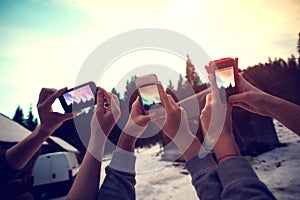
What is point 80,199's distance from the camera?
0.92 meters

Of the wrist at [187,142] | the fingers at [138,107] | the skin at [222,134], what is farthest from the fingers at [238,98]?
the fingers at [138,107]

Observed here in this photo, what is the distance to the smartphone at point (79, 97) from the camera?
6.95 ft

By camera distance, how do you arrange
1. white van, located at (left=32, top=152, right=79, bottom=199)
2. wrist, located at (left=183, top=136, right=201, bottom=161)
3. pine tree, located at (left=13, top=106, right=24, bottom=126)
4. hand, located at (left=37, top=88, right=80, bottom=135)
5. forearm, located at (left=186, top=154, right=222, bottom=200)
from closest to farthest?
forearm, located at (left=186, top=154, right=222, bottom=200), wrist, located at (left=183, top=136, right=201, bottom=161), hand, located at (left=37, top=88, right=80, bottom=135), white van, located at (left=32, top=152, right=79, bottom=199), pine tree, located at (left=13, top=106, right=24, bottom=126)

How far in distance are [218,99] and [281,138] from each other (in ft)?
61.0

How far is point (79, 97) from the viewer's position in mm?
2199

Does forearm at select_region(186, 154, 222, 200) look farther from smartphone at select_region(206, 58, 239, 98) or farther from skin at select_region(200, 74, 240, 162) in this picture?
smartphone at select_region(206, 58, 239, 98)

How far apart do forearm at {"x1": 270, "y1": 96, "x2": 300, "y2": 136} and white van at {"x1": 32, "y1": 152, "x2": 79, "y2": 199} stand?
9735 mm

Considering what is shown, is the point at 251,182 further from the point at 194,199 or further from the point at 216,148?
the point at 194,199

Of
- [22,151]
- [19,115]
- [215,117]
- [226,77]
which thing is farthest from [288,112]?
[19,115]

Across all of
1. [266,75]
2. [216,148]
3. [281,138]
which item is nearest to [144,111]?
[216,148]

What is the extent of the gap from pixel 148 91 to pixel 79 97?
0.83 metres

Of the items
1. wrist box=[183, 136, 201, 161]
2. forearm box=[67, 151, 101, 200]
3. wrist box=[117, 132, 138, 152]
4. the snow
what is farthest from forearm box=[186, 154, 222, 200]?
the snow

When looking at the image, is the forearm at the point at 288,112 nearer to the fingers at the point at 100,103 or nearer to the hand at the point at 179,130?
the hand at the point at 179,130

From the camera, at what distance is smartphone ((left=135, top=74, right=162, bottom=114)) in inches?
67.7
